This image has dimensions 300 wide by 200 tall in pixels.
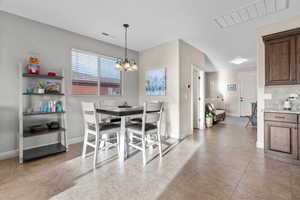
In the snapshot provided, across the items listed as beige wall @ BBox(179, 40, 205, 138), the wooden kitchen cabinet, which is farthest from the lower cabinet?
beige wall @ BBox(179, 40, 205, 138)

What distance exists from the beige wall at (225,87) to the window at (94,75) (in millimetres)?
5969

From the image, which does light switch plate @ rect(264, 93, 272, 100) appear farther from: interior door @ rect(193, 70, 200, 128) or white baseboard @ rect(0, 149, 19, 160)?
white baseboard @ rect(0, 149, 19, 160)

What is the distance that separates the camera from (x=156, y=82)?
4172 mm

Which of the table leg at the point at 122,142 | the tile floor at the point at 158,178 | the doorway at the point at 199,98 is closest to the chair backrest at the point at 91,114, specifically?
the table leg at the point at 122,142

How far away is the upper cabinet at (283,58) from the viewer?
2373mm

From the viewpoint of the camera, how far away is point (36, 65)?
263cm

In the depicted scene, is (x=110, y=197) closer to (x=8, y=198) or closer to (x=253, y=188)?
(x=8, y=198)

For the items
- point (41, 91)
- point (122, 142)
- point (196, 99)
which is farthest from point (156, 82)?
point (41, 91)

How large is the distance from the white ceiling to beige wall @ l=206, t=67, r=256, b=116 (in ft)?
12.7

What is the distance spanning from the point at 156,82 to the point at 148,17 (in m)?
1.84

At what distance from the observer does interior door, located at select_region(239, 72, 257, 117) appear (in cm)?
675

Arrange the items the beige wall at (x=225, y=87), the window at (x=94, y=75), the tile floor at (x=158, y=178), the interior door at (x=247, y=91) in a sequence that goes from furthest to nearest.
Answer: the beige wall at (x=225, y=87), the interior door at (x=247, y=91), the window at (x=94, y=75), the tile floor at (x=158, y=178)

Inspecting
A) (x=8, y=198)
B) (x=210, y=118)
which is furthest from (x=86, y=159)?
(x=210, y=118)

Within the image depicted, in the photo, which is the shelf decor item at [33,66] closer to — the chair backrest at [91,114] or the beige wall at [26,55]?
the beige wall at [26,55]
